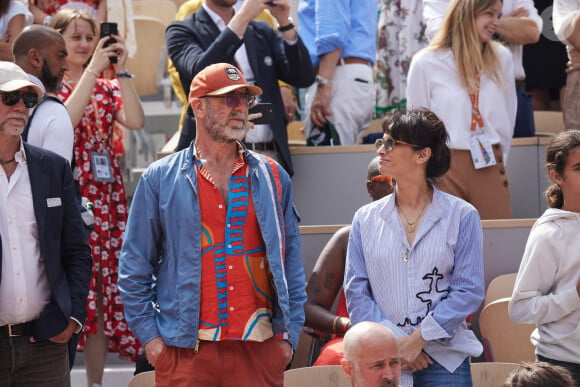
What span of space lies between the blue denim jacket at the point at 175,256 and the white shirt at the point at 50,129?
3.39ft

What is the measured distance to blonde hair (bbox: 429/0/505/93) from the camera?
19.0 ft

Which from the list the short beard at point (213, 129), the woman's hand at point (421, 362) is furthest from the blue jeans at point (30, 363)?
the woman's hand at point (421, 362)

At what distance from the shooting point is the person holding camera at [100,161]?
553 cm

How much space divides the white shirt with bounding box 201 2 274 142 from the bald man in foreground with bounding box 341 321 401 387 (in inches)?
105

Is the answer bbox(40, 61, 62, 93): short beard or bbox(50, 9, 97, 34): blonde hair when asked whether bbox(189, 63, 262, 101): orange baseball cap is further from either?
bbox(50, 9, 97, 34): blonde hair

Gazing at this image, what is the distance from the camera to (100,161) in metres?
5.69

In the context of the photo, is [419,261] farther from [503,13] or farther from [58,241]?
[503,13]

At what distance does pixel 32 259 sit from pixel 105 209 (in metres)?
1.64

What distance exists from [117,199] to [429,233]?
2249 millimetres

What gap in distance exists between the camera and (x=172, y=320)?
12.2 feet

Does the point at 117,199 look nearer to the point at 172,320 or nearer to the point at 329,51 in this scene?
the point at 329,51

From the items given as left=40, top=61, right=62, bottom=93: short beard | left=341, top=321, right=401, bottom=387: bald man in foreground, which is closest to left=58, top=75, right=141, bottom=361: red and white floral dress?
left=40, top=61, right=62, bottom=93: short beard

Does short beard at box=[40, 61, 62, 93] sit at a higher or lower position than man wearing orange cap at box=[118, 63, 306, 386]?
higher

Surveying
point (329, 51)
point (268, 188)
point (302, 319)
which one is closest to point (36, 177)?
point (268, 188)
